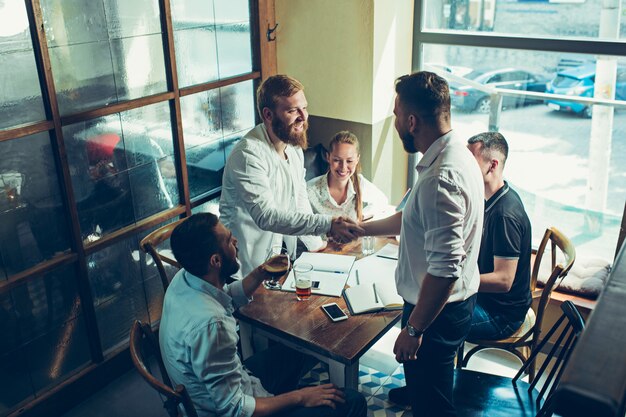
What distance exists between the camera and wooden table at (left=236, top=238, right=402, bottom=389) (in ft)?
6.98

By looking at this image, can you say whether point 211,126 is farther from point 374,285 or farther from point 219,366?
point 219,366

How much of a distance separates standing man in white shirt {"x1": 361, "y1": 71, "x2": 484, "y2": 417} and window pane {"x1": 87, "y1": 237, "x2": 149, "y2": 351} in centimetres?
160

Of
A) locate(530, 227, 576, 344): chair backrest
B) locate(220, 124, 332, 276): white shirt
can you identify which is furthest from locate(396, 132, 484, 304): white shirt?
locate(220, 124, 332, 276): white shirt

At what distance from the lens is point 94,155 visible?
285cm

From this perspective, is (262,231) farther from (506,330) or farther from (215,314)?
(506,330)

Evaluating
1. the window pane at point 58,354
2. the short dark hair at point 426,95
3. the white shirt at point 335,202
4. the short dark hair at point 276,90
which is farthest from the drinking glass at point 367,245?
the window pane at point 58,354

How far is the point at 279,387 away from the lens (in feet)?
7.66

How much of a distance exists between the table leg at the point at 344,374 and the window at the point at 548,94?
6.34 ft

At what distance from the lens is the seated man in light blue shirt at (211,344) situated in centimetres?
180

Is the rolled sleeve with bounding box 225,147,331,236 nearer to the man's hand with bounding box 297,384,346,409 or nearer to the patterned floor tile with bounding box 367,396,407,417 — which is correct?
the man's hand with bounding box 297,384,346,409

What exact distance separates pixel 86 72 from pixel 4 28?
416 millimetres

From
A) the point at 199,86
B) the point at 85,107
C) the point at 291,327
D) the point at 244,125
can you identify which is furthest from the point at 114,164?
the point at 291,327

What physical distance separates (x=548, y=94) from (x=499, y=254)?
134 centimetres

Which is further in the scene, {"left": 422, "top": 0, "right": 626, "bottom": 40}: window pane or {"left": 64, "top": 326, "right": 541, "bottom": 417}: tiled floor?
{"left": 422, "top": 0, "right": 626, "bottom": 40}: window pane
